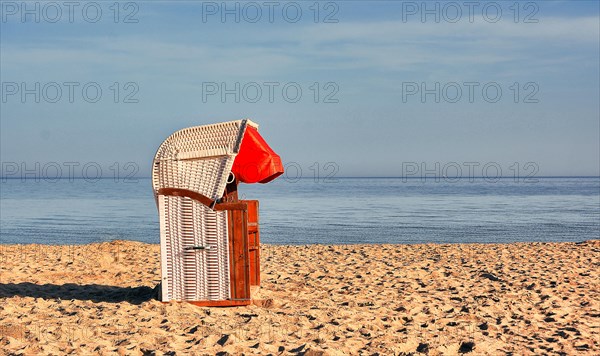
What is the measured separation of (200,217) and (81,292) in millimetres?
3170

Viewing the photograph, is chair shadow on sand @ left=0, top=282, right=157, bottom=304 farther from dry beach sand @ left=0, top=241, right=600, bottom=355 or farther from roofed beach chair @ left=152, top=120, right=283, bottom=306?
roofed beach chair @ left=152, top=120, right=283, bottom=306

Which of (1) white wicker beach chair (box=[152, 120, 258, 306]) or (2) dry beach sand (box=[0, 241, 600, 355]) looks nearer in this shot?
(2) dry beach sand (box=[0, 241, 600, 355])

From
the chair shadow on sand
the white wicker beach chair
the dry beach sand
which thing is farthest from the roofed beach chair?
the chair shadow on sand

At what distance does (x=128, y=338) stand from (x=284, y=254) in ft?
29.1

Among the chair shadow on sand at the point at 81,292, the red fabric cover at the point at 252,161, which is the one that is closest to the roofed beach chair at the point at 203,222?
the red fabric cover at the point at 252,161

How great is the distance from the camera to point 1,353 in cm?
644

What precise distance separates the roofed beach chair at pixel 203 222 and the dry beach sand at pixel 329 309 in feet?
1.09

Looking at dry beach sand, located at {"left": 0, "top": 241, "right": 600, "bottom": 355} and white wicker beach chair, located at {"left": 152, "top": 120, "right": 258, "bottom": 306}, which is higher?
white wicker beach chair, located at {"left": 152, "top": 120, "right": 258, "bottom": 306}

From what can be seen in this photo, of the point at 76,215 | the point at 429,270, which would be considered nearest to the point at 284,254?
the point at 429,270

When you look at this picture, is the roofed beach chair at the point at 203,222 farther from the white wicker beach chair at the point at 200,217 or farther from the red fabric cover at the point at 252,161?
→ the red fabric cover at the point at 252,161

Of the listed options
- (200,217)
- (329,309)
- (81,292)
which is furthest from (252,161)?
(81,292)

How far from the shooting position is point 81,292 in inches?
408

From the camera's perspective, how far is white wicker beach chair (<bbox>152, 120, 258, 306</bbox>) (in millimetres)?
8453

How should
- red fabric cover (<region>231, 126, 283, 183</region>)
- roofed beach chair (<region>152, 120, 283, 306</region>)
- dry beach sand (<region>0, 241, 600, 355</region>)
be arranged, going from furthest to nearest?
1. red fabric cover (<region>231, 126, 283, 183</region>)
2. roofed beach chair (<region>152, 120, 283, 306</region>)
3. dry beach sand (<region>0, 241, 600, 355</region>)
